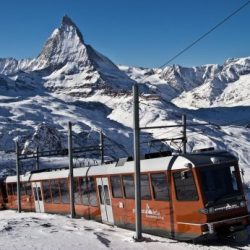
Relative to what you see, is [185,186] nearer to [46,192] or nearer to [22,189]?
[46,192]

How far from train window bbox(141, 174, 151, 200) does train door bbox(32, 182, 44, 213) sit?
1590 centimetres

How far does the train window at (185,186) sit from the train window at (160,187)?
53 centimetres

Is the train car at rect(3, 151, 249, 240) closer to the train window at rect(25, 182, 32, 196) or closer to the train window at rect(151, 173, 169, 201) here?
the train window at rect(151, 173, 169, 201)

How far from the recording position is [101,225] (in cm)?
2397

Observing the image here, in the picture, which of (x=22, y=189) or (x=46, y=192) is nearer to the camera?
(x=46, y=192)

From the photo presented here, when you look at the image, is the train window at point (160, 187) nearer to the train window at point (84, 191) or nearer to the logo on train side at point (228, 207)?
the logo on train side at point (228, 207)

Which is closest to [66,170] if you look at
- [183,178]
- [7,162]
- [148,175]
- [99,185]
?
[99,185]

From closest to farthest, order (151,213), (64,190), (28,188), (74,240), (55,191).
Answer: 1. (74,240)
2. (151,213)
3. (64,190)
4. (55,191)
5. (28,188)

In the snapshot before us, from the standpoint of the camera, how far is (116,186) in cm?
2241

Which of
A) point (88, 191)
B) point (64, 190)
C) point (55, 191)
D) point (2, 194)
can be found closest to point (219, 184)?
point (88, 191)

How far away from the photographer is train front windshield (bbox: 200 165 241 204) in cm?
1720

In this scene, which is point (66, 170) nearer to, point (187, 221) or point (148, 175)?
point (148, 175)

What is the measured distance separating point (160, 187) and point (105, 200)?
5.74 meters

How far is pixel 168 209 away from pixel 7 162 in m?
145
